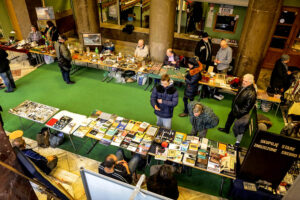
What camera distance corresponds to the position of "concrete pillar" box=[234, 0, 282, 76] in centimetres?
676

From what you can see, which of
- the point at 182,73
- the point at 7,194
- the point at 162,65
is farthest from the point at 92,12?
the point at 7,194

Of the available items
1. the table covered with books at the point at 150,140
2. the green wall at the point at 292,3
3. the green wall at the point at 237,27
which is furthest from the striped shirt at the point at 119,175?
the green wall at the point at 292,3

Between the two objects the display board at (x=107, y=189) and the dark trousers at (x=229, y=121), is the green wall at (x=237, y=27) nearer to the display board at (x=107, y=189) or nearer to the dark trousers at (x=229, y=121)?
the dark trousers at (x=229, y=121)

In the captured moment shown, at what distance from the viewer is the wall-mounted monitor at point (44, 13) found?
10.8 meters

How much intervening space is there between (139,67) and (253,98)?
14.2 feet

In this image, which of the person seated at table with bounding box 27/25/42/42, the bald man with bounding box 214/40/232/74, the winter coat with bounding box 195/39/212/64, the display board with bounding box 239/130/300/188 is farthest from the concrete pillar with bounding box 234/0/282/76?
the person seated at table with bounding box 27/25/42/42

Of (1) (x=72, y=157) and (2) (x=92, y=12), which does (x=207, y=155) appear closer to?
(1) (x=72, y=157)

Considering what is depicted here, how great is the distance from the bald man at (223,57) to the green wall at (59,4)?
10169 millimetres

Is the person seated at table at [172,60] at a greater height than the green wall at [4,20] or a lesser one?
lesser

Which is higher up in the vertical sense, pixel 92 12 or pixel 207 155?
pixel 92 12

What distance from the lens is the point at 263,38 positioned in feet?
A: 23.6

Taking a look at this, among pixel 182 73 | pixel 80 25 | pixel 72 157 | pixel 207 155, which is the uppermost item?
pixel 80 25

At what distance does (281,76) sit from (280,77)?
0.04 m

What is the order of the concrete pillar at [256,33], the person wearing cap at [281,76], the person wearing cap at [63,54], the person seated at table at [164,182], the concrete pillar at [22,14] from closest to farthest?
the person seated at table at [164,182] → the concrete pillar at [256,33] → the person wearing cap at [281,76] → the person wearing cap at [63,54] → the concrete pillar at [22,14]
